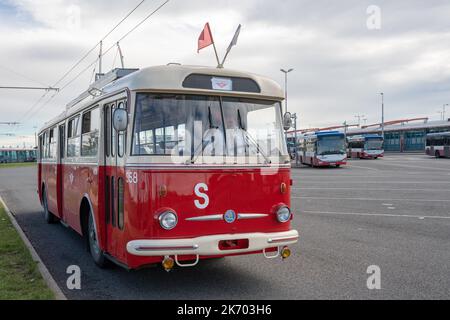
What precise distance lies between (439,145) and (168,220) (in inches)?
2015

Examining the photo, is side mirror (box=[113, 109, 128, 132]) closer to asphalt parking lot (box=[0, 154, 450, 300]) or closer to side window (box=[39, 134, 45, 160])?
asphalt parking lot (box=[0, 154, 450, 300])

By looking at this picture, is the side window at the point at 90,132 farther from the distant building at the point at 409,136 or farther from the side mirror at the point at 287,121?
the distant building at the point at 409,136

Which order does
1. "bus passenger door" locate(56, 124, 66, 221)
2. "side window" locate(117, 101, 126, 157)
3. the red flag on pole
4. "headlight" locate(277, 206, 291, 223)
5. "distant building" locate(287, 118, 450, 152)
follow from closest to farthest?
"side window" locate(117, 101, 126, 157), "headlight" locate(277, 206, 291, 223), the red flag on pole, "bus passenger door" locate(56, 124, 66, 221), "distant building" locate(287, 118, 450, 152)

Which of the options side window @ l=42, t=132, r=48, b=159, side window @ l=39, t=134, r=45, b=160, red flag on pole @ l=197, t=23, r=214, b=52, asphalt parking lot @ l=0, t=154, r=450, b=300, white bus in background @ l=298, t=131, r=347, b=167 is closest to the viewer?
asphalt parking lot @ l=0, t=154, r=450, b=300

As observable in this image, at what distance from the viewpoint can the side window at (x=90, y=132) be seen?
743 centimetres

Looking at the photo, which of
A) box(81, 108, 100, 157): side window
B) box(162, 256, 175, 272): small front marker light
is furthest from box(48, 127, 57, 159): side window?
box(162, 256, 175, 272): small front marker light

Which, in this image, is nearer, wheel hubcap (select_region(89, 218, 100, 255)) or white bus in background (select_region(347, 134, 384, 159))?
wheel hubcap (select_region(89, 218, 100, 255))

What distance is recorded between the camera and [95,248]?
305 inches

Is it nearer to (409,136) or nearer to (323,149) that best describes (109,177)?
(323,149)

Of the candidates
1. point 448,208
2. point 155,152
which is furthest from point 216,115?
point 448,208

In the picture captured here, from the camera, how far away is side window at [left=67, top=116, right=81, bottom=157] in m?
8.82

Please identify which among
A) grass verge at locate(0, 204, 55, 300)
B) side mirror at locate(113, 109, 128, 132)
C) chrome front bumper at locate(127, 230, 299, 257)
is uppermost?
side mirror at locate(113, 109, 128, 132)

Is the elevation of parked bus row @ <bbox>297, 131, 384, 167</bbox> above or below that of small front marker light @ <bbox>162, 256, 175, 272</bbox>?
above

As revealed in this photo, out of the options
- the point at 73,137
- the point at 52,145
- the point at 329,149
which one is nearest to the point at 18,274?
the point at 73,137
